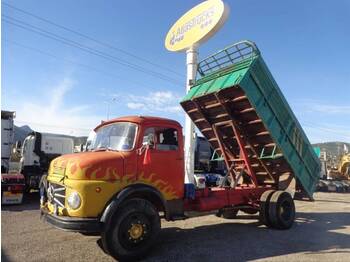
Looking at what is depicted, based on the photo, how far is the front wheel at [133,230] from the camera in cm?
654

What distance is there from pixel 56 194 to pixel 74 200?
27.2 inches

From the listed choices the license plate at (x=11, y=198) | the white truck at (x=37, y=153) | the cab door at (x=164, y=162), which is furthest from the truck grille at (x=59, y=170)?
the white truck at (x=37, y=153)

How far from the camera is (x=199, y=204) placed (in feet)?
28.7

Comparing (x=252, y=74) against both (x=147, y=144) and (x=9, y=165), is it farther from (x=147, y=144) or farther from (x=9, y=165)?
(x=9, y=165)

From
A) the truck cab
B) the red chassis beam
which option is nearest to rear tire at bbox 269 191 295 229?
the red chassis beam

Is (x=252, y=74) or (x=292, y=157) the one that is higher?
(x=252, y=74)

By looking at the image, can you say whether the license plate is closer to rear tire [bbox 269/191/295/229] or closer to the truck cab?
the truck cab

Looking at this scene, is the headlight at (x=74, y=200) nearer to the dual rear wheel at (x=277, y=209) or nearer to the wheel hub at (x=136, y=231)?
the wheel hub at (x=136, y=231)

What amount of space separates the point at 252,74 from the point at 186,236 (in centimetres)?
412

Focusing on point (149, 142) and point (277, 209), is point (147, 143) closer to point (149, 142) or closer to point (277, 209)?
point (149, 142)

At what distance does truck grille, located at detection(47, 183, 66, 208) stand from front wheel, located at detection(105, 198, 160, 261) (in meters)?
1.03

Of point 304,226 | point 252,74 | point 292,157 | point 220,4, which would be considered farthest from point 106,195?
point 220,4

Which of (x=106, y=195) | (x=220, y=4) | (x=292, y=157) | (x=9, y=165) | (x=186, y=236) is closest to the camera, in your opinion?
(x=106, y=195)

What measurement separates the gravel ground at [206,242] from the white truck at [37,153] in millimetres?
4528
